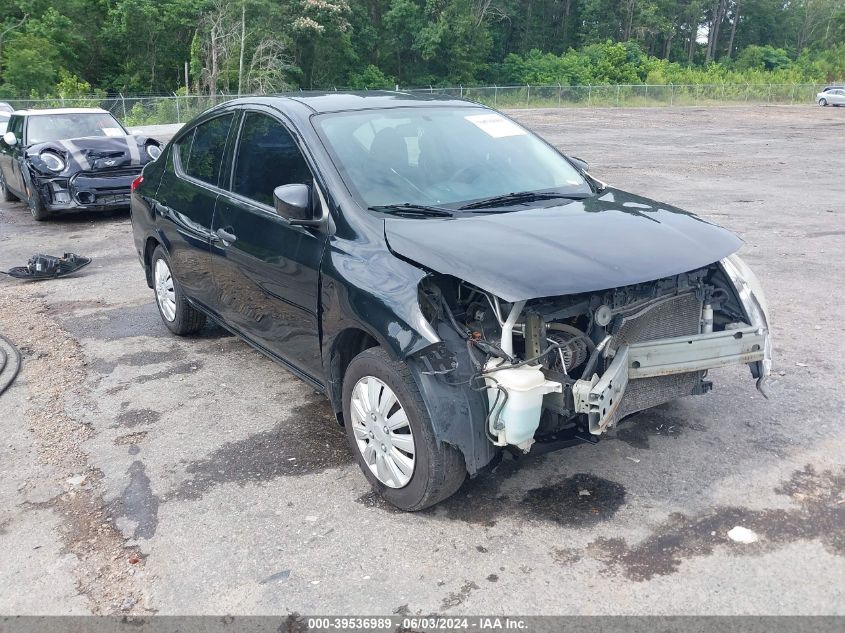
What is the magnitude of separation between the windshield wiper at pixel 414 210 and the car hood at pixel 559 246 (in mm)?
90

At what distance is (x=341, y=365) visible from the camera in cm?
405

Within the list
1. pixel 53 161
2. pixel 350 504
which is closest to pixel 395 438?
pixel 350 504

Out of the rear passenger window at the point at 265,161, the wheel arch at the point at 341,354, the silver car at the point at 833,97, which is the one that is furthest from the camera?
the silver car at the point at 833,97

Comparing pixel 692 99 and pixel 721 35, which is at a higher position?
pixel 721 35

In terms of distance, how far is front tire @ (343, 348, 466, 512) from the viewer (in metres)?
3.46

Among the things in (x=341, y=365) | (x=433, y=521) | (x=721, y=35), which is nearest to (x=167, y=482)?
(x=341, y=365)

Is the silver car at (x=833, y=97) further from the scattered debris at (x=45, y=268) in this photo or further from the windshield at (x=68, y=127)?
the scattered debris at (x=45, y=268)

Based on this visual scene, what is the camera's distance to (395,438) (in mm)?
3635

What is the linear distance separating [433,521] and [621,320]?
125 cm

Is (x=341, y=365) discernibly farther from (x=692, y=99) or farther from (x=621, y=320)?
(x=692, y=99)

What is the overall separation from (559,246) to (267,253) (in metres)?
1.73

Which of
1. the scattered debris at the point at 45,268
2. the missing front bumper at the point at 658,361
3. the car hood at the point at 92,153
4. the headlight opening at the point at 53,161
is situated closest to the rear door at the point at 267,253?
the missing front bumper at the point at 658,361

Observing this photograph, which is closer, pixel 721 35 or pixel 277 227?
pixel 277 227

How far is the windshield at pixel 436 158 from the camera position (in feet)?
13.9
